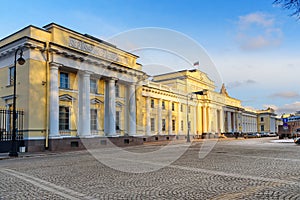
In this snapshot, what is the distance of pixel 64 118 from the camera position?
2664 centimetres

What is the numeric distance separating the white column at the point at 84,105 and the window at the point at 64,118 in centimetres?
123

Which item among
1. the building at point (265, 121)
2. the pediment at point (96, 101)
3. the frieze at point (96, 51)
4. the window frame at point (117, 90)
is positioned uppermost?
the frieze at point (96, 51)

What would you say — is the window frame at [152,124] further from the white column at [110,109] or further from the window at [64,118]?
the window at [64,118]

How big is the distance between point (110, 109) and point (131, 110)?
3923mm

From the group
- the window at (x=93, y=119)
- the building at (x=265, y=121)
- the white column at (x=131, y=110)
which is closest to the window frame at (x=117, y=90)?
the white column at (x=131, y=110)

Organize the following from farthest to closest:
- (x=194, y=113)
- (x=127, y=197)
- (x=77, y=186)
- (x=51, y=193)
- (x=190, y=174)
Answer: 1. (x=194, y=113)
2. (x=190, y=174)
3. (x=77, y=186)
4. (x=51, y=193)
5. (x=127, y=197)

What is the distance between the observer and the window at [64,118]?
26.2m

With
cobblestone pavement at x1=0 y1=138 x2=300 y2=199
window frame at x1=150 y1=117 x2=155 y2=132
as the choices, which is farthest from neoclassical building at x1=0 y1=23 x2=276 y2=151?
cobblestone pavement at x1=0 y1=138 x2=300 y2=199

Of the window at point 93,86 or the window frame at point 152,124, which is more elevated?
the window at point 93,86

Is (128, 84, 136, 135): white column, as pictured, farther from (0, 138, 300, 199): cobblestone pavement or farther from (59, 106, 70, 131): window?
(0, 138, 300, 199): cobblestone pavement

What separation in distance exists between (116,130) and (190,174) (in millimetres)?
22990

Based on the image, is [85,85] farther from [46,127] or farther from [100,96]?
[46,127]

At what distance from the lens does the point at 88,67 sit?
92.2ft

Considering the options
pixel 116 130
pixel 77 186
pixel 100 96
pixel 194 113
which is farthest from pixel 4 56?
pixel 194 113
